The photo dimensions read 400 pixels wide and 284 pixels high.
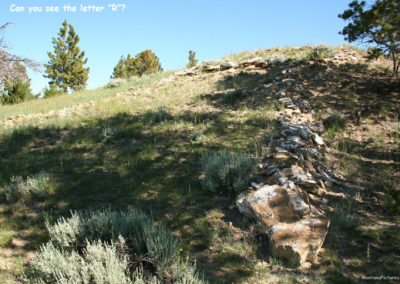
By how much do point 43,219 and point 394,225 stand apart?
5766 mm

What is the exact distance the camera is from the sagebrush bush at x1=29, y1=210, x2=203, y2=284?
2479 mm

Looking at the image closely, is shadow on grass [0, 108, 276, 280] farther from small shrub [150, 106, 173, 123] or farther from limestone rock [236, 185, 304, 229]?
limestone rock [236, 185, 304, 229]

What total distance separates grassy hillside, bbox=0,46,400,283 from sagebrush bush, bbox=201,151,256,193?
8.8 inches

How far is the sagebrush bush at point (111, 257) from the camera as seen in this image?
2.48m

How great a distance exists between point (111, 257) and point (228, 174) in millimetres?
2650

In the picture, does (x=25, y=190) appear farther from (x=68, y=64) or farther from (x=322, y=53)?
(x=68, y=64)

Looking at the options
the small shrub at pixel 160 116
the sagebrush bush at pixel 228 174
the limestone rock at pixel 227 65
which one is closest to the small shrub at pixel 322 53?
the limestone rock at pixel 227 65

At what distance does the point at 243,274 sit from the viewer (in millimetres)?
2953

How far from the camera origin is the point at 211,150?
19.7 feet

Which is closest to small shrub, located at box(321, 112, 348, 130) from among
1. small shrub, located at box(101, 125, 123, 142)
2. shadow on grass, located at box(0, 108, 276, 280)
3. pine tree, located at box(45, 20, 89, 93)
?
shadow on grass, located at box(0, 108, 276, 280)

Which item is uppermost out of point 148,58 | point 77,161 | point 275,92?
point 148,58

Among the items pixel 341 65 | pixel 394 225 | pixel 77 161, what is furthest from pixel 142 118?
pixel 341 65

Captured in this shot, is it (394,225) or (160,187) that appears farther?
(160,187)

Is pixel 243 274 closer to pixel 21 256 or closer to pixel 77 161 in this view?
pixel 21 256
